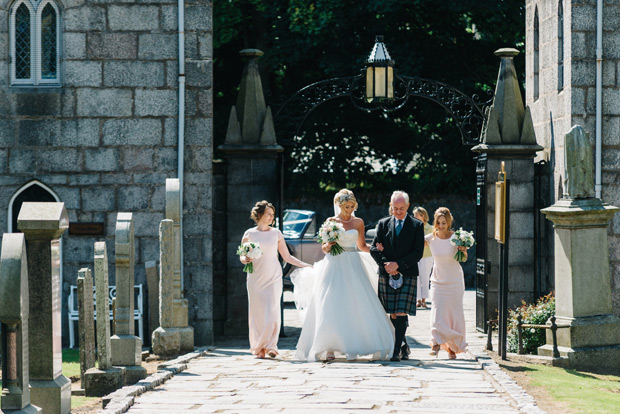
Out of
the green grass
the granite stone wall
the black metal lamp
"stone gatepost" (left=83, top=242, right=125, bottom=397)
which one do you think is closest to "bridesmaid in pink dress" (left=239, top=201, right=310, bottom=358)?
the granite stone wall

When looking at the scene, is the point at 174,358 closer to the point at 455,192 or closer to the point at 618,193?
the point at 618,193

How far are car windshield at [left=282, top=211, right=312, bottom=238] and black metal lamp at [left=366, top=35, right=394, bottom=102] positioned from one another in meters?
6.23

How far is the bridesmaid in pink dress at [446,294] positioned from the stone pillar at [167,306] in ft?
9.48

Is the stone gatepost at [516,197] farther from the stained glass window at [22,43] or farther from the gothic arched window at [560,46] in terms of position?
the stained glass window at [22,43]

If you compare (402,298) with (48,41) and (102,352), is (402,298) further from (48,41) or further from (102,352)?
(48,41)

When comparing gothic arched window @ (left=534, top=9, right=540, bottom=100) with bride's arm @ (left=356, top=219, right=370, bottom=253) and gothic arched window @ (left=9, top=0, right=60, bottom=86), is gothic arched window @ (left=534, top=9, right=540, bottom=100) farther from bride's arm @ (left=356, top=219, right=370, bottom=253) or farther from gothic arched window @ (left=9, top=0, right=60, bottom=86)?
gothic arched window @ (left=9, top=0, right=60, bottom=86)

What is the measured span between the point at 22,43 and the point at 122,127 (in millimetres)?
1806

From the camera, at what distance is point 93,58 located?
14.1 meters

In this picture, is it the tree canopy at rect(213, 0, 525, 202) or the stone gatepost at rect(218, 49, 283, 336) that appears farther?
the tree canopy at rect(213, 0, 525, 202)

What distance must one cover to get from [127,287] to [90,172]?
15.6 feet

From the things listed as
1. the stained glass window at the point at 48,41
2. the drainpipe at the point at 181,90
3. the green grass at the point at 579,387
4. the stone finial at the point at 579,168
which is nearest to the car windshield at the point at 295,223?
the drainpipe at the point at 181,90

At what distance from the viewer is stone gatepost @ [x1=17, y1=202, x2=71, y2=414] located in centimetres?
757

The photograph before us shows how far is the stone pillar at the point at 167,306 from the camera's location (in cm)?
1186

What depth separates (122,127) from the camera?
14055 millimetres
